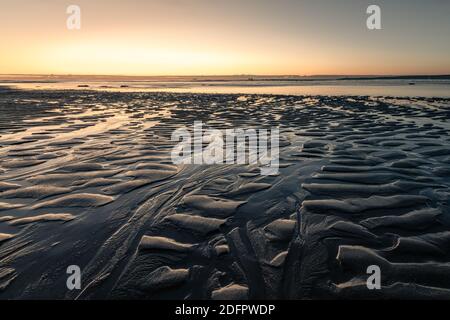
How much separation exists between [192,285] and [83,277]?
114cm

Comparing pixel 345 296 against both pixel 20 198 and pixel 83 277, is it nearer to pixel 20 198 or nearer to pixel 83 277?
pixel 83 277

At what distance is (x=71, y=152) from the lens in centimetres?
876
